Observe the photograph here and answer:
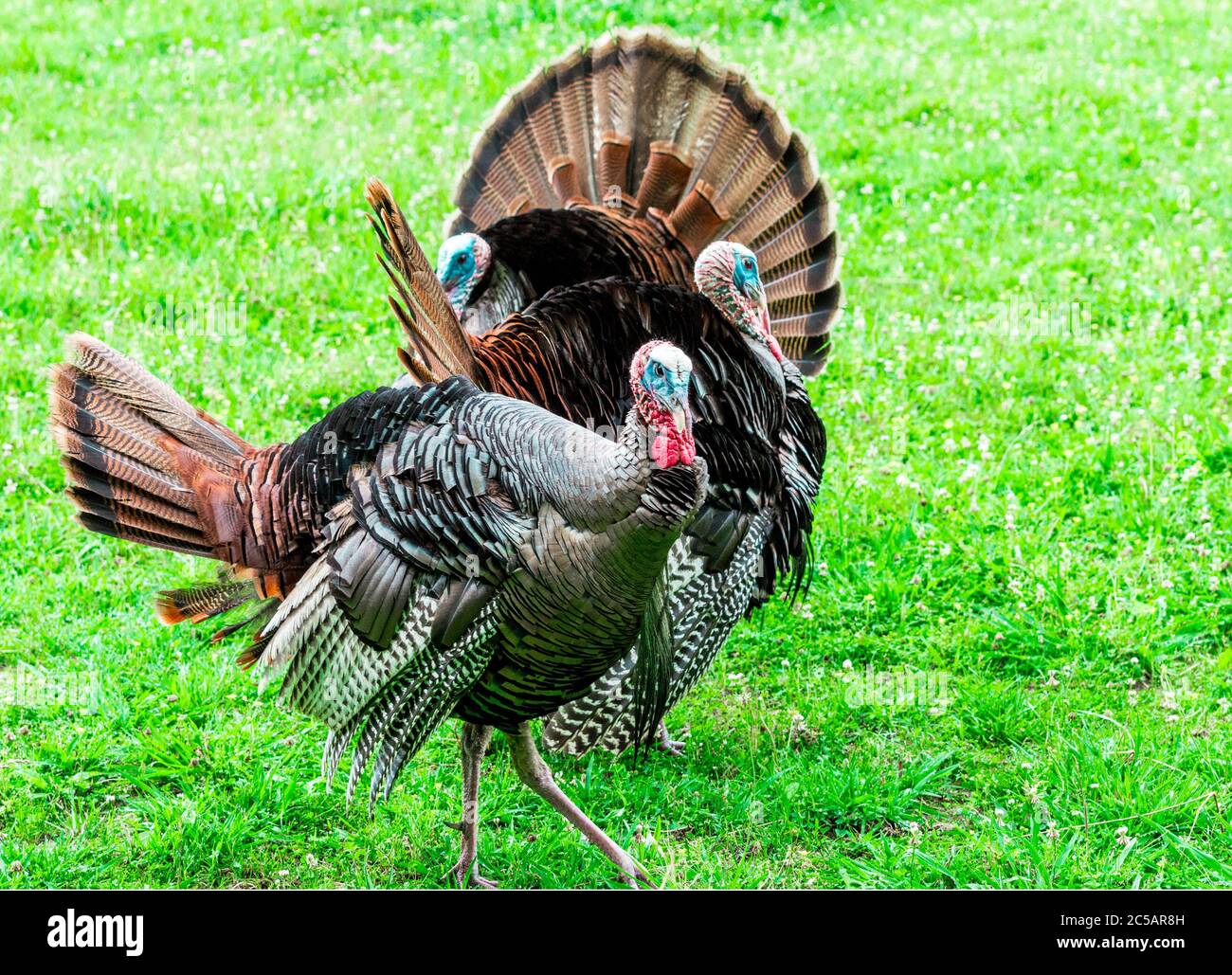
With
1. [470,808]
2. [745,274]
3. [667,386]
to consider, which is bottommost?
[470,808]

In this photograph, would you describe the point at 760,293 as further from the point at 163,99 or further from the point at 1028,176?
the point at 163,99

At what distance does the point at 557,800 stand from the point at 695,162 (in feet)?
7.84

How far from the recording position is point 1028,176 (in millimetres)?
7809

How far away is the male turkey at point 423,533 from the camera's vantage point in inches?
127

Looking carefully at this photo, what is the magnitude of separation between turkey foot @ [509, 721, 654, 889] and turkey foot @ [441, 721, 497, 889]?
0.10 metres

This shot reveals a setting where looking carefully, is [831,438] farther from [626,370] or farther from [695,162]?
[626,370]

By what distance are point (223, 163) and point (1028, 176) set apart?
443cm

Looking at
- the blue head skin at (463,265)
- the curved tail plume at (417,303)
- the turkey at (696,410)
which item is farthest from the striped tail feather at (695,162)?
the curved tail plume at (417,303)

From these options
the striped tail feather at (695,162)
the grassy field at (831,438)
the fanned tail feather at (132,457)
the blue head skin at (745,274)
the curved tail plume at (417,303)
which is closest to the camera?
the curved tail plume at (417,303)

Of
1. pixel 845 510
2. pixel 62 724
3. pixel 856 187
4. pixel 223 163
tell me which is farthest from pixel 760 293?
pixel 223 163

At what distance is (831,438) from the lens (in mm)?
5762

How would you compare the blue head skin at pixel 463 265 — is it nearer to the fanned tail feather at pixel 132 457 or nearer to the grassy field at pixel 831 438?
the fanned tail feather at pixel 132 457

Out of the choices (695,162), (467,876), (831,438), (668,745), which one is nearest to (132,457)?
(467,876)

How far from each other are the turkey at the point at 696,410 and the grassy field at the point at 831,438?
0.51 meters
